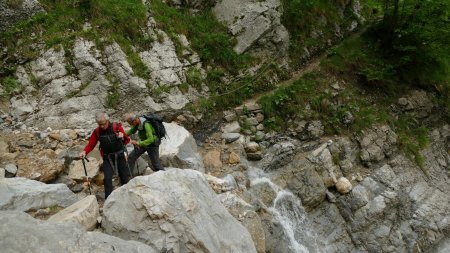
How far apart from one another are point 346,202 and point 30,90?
1077 centimetres

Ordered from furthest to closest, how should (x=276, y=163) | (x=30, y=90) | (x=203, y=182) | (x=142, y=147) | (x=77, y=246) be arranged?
(x=276, y=163), (x=30, y=90), (x=142, y=147), (x=203, y=182), (x=77, y=246)

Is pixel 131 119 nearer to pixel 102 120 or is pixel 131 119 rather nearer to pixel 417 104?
pixel 102 120

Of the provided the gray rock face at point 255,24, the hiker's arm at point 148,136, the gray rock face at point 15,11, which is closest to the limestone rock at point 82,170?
the hiker's arm at point 148,136

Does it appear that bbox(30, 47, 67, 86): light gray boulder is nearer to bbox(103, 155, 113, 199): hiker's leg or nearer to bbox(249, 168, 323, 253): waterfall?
bbox(103, 155, 113, 199): hiker's leg

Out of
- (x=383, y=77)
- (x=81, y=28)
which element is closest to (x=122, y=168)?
(x=81, y=28)

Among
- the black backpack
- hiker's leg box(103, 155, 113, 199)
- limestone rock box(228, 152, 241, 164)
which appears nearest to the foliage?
limestone rock box(228, 152, 241, 164)

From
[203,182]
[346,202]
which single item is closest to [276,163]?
[346,202]

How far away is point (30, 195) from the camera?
25.4 ft

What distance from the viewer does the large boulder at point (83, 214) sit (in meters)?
6.79

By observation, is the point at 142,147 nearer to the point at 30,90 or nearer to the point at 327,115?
the point at 30,90

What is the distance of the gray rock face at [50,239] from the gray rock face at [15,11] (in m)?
9.09

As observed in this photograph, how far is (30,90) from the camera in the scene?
11867 mm

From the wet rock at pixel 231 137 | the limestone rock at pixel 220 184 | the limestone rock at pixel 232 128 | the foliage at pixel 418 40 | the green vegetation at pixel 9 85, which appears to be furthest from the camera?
the foliage at pixel 418 40

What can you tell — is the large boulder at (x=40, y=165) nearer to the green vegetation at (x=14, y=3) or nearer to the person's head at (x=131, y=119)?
the person's head at (x=131, y=119)
